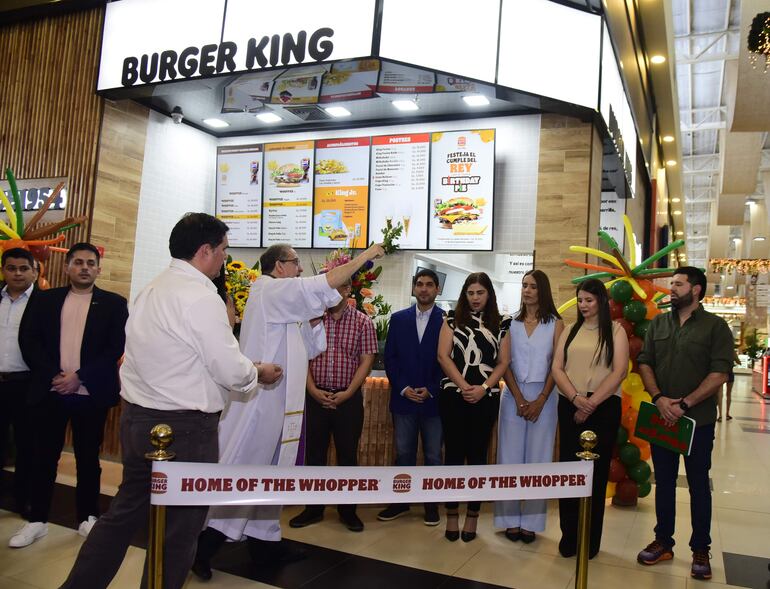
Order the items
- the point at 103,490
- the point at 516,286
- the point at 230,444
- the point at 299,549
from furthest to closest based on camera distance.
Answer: the point at 516,286 → the point at 103,490 → the point at 299,549 → the point at 230,444

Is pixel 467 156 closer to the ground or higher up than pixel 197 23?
closer to the ground

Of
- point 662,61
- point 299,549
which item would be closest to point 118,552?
point 299,549

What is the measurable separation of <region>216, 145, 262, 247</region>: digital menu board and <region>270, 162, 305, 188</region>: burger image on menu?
0.22 meters

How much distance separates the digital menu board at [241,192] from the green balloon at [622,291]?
4.11m

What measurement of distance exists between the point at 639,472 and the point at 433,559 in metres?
2.03

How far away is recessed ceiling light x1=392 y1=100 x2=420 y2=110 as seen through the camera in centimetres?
637

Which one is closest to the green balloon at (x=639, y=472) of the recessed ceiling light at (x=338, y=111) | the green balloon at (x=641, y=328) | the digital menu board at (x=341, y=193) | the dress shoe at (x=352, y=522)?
the green balloon at (x=641, y=328)

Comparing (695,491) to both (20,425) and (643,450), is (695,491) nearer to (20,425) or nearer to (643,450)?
(643,450)

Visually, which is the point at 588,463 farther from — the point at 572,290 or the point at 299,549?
the point at 572,290

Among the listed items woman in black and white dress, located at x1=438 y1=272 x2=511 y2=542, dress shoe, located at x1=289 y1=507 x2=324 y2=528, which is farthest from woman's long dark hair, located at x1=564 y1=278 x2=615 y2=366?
dress shoe, located at x1=289 y1=507 x2=324 y2=528

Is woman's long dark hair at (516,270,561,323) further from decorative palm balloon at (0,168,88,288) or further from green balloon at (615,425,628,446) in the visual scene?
decorative palm balloon at (0,168,88,288)

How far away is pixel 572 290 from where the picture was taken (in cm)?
596

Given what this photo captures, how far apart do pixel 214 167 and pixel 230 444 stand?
17.4ft

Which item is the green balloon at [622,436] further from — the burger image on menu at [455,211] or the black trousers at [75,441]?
the black trousers at [75,441]
